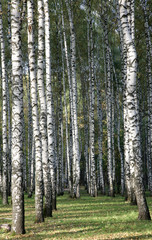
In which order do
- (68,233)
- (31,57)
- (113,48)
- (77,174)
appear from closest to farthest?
(68,233) < (31,57) < (77,174) < (113,48)

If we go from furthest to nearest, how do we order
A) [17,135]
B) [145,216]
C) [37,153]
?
[37,153], [145,216], [17,135]

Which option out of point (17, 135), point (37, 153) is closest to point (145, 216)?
point (37, 153)

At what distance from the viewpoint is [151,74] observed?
20172 millimetres

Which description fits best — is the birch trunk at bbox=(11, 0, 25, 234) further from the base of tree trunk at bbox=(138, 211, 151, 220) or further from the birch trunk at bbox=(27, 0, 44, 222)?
the base of tree trunk at bbox=(138, 211, 151, 220)

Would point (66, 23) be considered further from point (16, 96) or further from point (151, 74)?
point (16, 96)

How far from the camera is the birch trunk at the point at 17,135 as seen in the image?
25.7 feet

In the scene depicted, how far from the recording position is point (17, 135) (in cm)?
815

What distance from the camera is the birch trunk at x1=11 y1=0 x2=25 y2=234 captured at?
7.84m

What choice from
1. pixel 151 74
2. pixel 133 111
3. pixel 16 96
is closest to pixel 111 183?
pixel 151 74

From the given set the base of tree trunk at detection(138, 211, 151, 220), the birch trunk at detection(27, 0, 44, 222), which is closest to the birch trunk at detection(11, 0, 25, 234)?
the birch trunk at detection(27, 0, 44, 222)

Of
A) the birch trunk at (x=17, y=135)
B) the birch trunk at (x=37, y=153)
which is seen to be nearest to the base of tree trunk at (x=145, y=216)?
the birch trunk at (x=37, y=153)

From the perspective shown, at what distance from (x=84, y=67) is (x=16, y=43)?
75.4 ft

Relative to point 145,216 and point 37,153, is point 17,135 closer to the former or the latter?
point 37,153

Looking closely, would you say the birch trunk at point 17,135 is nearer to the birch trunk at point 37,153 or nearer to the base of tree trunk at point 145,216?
the birch trunk at point 37,153
